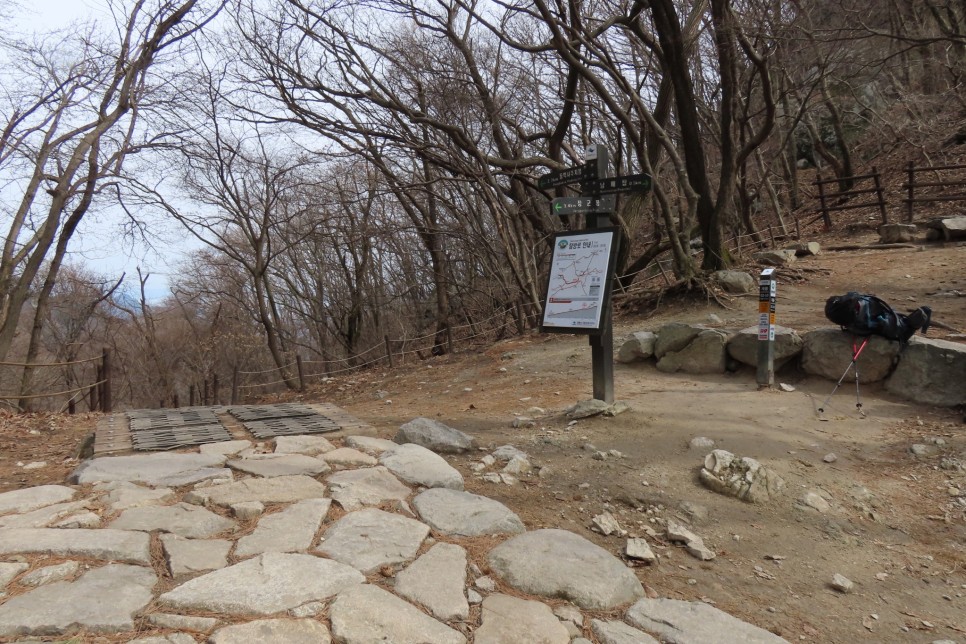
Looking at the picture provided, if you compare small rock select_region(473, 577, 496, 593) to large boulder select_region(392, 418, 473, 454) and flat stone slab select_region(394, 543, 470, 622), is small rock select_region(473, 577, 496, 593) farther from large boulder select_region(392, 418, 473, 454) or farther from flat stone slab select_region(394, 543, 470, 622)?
large boulder select_region(392, 418, 473, 454)

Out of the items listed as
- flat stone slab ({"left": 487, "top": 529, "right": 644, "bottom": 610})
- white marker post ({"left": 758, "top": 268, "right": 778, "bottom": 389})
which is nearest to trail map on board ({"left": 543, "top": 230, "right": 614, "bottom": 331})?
white marker post ({"left": 758, "top": 268, "right": 778, "bottom": 389})

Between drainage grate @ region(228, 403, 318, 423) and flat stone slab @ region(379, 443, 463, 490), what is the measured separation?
6.22 feet

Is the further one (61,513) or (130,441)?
(130,441)

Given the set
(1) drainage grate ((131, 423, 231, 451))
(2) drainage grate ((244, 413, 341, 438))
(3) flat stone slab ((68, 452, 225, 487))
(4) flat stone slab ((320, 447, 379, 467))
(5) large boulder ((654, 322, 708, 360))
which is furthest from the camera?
(5) large boulder ((654, 322, 708, 360))

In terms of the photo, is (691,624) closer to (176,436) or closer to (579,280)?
(579,280)


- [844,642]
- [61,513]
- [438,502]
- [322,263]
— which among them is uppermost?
[322,263]

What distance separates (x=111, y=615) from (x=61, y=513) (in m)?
1.25

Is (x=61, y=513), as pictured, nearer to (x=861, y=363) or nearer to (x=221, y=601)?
(x=221, y=601)

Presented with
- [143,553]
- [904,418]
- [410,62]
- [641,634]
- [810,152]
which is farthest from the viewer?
[810,152]

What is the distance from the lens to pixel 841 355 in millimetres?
6121

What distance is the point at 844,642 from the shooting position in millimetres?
2629

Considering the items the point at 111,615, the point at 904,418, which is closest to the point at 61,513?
the point at 111,615

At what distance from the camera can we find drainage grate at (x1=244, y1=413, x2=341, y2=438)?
4945 mm

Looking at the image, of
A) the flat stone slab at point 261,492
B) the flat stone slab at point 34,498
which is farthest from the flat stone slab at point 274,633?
the flat stone slab at point 34,498
